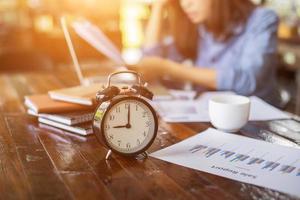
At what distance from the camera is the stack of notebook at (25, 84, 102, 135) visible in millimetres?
1243

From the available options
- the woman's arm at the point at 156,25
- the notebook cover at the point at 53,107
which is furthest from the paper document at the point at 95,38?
the woman's arm at the point at 156,25

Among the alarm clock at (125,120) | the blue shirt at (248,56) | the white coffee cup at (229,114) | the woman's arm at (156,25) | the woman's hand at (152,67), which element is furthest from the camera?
the woman's arm at (156,25)

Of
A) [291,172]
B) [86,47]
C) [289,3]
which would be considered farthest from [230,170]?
[86,47]

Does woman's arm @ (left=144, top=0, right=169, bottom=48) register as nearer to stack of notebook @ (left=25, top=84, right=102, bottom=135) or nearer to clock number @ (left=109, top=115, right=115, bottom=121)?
stack of notebook @ (left=25, top=84, right=102, bottom=135)

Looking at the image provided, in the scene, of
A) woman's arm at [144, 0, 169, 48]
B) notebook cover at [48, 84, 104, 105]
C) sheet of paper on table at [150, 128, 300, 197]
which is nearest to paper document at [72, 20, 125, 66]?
notebook cover at [48, 84, 104, 105]

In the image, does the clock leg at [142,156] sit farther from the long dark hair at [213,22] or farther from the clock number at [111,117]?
the long dark hair at [213,22]

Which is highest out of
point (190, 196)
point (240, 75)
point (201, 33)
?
point (201, 33)

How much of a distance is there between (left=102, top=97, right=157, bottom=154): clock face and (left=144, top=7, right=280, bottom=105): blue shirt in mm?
853

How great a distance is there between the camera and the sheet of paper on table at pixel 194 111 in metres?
1.37

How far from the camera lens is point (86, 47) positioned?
468 centimetres

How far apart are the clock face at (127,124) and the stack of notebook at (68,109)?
0.69 ft

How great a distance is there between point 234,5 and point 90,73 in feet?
2.48

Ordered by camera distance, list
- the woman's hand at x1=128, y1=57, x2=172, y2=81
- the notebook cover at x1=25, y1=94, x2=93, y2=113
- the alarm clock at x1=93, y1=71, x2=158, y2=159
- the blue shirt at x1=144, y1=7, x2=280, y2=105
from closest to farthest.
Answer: the alarm clock at x1=93, y1=71, x2=158, y2=159, the notebook cover at x1=25, y1=94, x2=93, y2=113, the blue shirt at x1=144, y1=7, x2=280, y2=105, the woman's hand at x1=128, y1=57, x2=172, y2=81

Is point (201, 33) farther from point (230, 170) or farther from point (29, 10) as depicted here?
point (29, 10)
